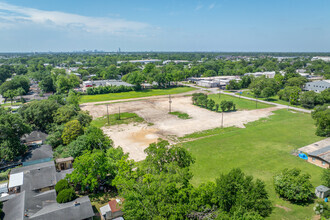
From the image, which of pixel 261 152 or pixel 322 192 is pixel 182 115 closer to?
Answer: pixel 261 152

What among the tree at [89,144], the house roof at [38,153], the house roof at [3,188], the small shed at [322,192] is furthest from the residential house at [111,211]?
the small shed at [322,192]

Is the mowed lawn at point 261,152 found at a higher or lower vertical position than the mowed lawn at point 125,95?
lower

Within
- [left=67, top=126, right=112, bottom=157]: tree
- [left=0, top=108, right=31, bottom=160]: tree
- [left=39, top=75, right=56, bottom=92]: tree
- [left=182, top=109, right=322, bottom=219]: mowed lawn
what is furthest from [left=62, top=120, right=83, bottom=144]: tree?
[left=39, top=75, right=56, bottom=92]: tree

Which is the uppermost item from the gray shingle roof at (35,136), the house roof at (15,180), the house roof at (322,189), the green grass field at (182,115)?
the gray shingle roof at (35,136)

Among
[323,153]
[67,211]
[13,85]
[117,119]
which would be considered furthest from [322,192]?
[13,85]

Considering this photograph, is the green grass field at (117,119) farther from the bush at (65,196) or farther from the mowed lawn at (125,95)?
the bush at (65,196)

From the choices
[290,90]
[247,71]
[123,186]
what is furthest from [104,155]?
[247,71]
